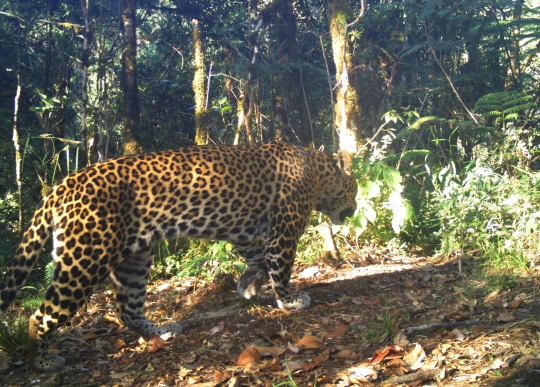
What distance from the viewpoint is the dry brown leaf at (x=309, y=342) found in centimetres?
444

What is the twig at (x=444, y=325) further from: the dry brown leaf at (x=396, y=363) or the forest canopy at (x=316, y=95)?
the forest canopy at (x=316, y=95)

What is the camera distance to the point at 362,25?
12664mm

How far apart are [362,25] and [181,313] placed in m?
9.19

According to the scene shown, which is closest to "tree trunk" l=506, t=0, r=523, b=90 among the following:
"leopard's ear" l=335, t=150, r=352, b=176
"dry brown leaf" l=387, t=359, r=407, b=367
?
"leopard's ear" l=335, t=150, r=352, b=176

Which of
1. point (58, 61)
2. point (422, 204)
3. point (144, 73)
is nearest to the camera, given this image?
point (422, 204)

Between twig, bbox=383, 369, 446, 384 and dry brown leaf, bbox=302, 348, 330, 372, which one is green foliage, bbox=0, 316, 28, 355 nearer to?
dry brown leaf, bbox=302, 348, 330, 372

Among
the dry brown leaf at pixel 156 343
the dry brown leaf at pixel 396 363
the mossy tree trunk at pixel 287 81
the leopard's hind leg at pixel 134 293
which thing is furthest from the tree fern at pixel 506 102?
the dry brown leaf at pixel 156 343

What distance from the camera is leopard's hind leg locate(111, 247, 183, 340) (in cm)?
531

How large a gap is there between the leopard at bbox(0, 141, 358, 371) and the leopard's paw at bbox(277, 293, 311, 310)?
0.01m

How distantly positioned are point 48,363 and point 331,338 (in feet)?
8.12

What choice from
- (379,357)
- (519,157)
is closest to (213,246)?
(379,357)

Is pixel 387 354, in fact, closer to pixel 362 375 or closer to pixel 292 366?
pixel 362 375

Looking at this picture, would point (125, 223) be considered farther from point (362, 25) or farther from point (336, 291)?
point (362, 25)

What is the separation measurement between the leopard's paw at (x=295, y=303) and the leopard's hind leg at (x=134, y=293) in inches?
44.4
